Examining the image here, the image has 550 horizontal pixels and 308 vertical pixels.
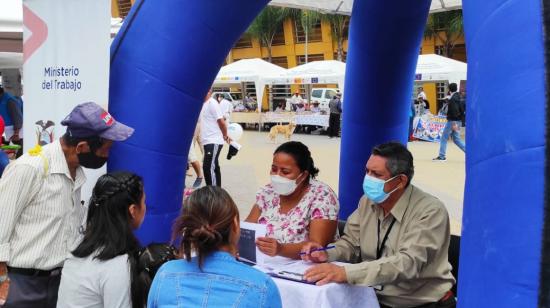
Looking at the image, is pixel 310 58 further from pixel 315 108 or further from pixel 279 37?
pixel 315 108

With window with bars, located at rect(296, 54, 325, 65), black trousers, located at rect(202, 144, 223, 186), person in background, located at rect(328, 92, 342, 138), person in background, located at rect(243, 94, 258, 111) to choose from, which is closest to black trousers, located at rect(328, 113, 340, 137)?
person in background, located at rect(328, 92, 342, 138)

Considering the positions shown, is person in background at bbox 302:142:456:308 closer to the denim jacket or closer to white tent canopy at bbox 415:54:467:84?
the denim jacket

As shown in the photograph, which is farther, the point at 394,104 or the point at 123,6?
the point at 123,6

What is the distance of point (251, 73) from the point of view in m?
22.7

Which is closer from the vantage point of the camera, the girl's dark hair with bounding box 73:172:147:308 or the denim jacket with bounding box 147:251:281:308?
the denim jacket with bounding box 147:251:281:308

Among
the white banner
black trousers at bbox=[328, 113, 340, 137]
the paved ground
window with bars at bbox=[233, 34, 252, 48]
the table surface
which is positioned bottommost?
the paved ground

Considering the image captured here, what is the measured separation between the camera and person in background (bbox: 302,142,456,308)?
8.67ft

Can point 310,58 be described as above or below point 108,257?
above

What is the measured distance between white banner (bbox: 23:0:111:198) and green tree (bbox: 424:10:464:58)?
24.7 metres

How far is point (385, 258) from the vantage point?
8.78 ft

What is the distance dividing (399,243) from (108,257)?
143cm

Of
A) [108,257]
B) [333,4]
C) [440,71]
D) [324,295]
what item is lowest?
[324,295]

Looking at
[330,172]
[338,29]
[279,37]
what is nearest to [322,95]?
[338,29]

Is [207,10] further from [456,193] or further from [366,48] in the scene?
[456,193]
